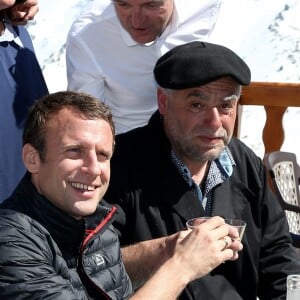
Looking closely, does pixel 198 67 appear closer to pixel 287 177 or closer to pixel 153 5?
pixel 153 5

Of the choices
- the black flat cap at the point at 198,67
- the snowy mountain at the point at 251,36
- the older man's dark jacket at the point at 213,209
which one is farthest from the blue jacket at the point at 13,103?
the snowy mountain at the point at 251,36

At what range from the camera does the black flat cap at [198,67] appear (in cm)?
242

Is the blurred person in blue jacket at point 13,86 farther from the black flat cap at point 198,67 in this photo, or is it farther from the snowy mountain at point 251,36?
the snowy mountain at point 251,36

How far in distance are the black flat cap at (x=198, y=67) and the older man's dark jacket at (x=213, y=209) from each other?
0.18m

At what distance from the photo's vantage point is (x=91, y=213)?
2.01 m

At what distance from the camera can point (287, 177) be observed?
4590 millimetres

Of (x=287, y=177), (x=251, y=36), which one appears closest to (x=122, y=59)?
(x=287, y=177)

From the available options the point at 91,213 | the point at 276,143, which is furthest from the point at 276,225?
the point at 276,143

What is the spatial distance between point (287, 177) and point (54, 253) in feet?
9.52

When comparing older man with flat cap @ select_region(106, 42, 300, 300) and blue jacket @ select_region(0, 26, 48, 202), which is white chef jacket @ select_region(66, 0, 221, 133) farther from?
older man with flat cap @ select_region(106, 42, 300, 300)

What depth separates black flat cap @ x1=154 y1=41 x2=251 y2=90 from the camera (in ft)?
7.93

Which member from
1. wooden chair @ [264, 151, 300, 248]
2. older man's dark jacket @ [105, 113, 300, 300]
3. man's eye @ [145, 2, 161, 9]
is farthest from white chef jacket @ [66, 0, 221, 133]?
wooden chair @ [264, 151, 300, 248]

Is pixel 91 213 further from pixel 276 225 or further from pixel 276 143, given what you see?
pixel 276 143

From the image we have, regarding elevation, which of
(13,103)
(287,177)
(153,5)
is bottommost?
(287,177)
